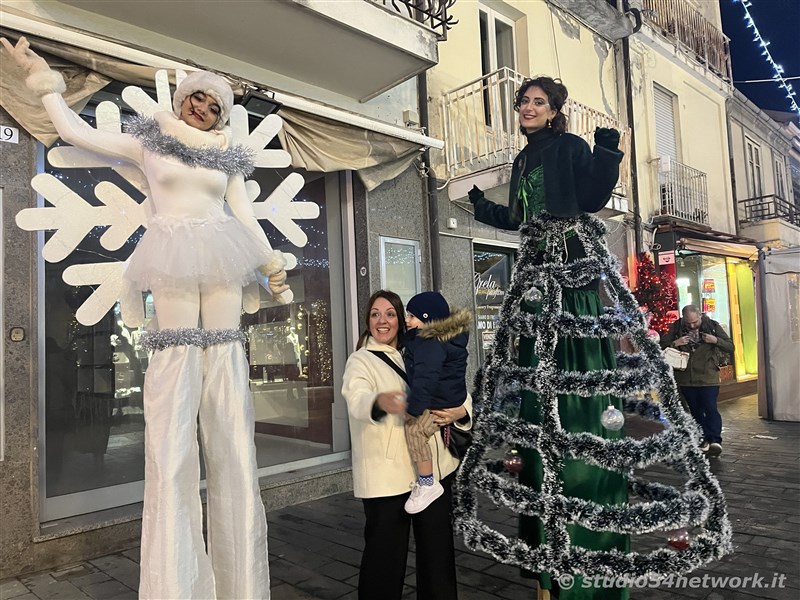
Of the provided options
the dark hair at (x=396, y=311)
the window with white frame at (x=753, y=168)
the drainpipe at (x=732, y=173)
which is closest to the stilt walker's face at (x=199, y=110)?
the dark hair at (x=396, y=311)

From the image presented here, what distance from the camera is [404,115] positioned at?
6.52 meters

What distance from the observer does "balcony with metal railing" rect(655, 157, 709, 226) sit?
11.1 meters

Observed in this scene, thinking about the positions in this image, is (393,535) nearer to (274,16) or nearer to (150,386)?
(150,386)

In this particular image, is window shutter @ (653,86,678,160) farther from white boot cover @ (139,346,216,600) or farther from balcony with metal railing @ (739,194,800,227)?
white boot cover @ (139,346,216,600)

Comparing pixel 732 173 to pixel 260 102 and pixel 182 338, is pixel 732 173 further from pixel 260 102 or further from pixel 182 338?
pixel 182 338

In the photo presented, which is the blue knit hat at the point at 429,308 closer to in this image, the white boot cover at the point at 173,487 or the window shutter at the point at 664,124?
the white boot cover at the point at 173,487

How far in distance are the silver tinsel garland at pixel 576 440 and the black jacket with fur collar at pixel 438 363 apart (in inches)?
7.8

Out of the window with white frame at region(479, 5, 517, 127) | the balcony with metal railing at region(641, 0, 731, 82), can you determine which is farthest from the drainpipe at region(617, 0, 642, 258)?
the window with white frame at region(479, 5, 517, 127)

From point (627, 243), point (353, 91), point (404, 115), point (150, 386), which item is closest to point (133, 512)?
point (150, 386)

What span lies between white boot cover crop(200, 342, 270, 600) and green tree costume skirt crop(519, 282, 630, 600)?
1206 millimetres

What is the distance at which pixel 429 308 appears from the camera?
268 cm

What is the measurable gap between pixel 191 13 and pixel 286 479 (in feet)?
12.9

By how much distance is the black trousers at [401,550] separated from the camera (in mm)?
2518

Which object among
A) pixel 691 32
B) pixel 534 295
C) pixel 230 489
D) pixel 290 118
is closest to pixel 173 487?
pixel 230 489
